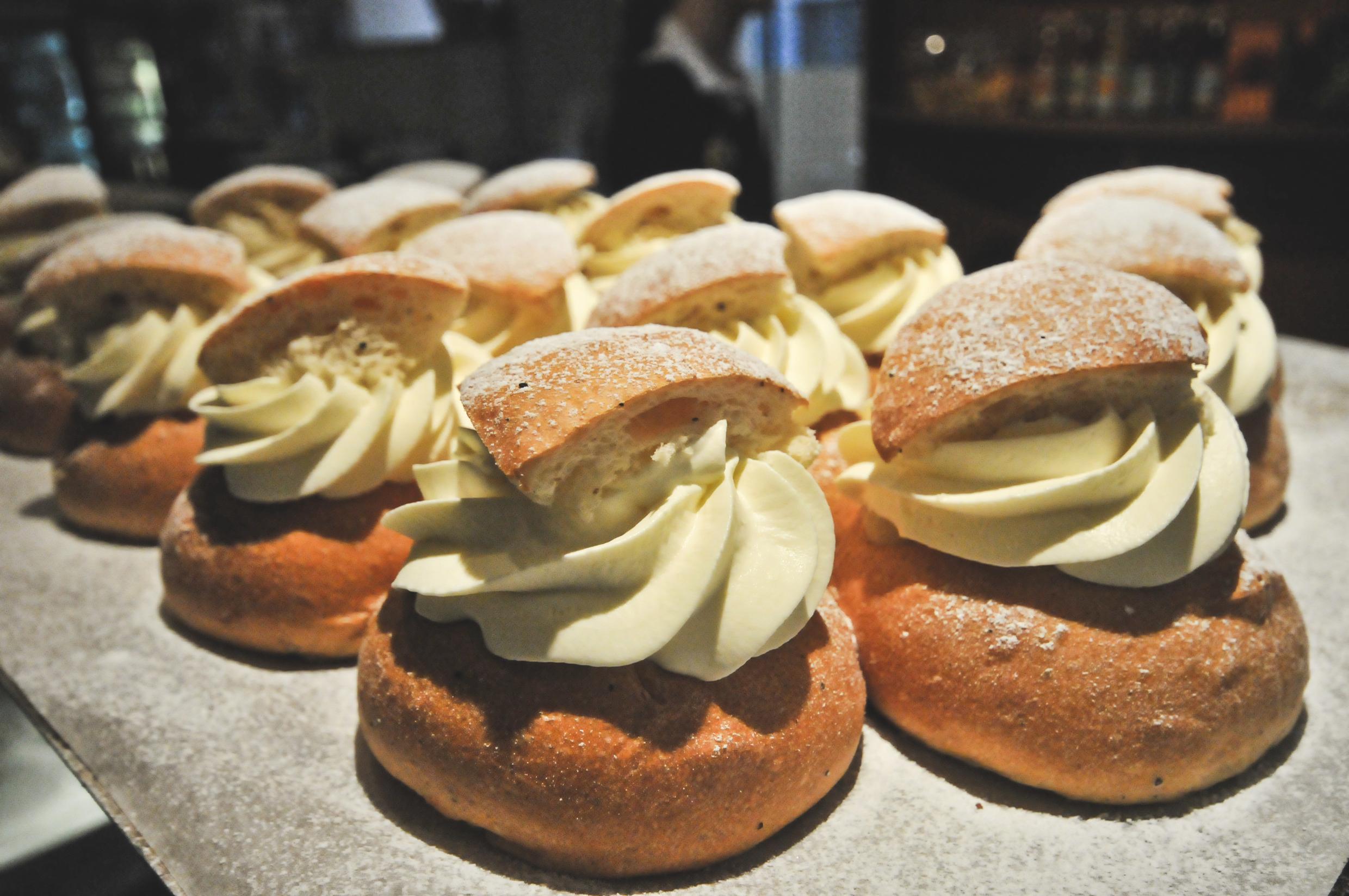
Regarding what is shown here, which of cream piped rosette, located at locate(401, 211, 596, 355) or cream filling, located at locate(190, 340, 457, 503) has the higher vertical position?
cream piped rosette, located at locate(401, 211, 596, 355)

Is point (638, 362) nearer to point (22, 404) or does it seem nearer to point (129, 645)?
point (129, 645)

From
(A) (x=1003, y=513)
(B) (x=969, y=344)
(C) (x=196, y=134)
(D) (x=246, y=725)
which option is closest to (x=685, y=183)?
(B) (x=969, y=344)

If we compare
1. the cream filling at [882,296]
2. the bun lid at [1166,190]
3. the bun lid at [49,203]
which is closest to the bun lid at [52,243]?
the bun lid at [49,203]

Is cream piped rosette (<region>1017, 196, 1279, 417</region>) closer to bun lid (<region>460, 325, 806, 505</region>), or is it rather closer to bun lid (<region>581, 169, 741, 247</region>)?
bun lid (<region>581, 169, 741, 247</region>)

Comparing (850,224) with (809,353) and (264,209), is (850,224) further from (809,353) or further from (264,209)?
(264,209)

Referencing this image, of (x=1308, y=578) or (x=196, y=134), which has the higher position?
(x=196, y=134)

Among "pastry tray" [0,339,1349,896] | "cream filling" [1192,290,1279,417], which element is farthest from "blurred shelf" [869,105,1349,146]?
"pastry tray" [0,339,1349,896]

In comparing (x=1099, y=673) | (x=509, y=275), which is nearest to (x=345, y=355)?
(x=509, y=275)
